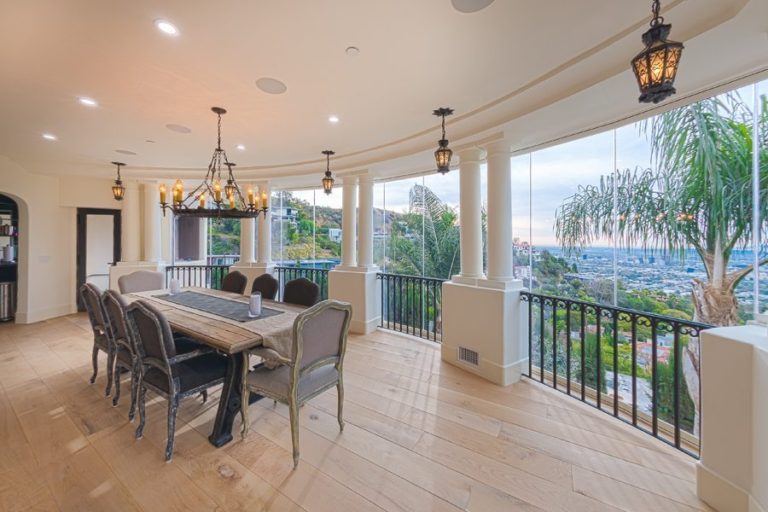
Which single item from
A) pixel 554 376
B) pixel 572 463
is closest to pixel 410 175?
pixel 554 376

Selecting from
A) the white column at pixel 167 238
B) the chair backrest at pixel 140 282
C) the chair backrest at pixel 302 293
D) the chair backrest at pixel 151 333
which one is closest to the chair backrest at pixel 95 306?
the chair backrest at pixel 151 333

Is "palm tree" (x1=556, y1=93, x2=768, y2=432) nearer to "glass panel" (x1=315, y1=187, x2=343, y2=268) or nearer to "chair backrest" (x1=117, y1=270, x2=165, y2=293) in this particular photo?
"glass panel" (x1=315, y1=187, x2=343, y2=268)

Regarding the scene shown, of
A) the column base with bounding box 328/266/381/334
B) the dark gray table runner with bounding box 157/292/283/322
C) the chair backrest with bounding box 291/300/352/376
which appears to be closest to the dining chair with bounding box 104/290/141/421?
the dark gray table runner with bounding box 157/292/283/322

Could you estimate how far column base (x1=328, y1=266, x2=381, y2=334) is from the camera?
5.00 metres

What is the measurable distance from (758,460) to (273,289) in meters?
4.29

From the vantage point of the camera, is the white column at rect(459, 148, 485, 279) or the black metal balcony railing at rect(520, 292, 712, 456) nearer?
the black metal balcony railing at rect(520, 292, 712, 456)

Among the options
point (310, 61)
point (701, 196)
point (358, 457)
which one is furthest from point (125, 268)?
point (701, 196)

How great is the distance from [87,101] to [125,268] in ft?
13.5

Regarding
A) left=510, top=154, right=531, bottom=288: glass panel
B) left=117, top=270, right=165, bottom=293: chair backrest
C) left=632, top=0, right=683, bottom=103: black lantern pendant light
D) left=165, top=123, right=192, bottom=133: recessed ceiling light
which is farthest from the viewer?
left=117, top=270, right=165, bottom=293: chair backrest

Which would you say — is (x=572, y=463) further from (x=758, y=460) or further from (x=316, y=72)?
(x=316, y=72)

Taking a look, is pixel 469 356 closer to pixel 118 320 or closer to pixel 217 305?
pixel 217 305

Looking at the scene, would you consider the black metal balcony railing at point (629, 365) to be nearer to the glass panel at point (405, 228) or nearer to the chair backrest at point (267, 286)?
the glass panel at point (405, 228)

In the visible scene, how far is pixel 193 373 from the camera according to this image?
7.79ft

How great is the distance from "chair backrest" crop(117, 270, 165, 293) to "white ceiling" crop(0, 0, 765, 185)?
1.91 metres
